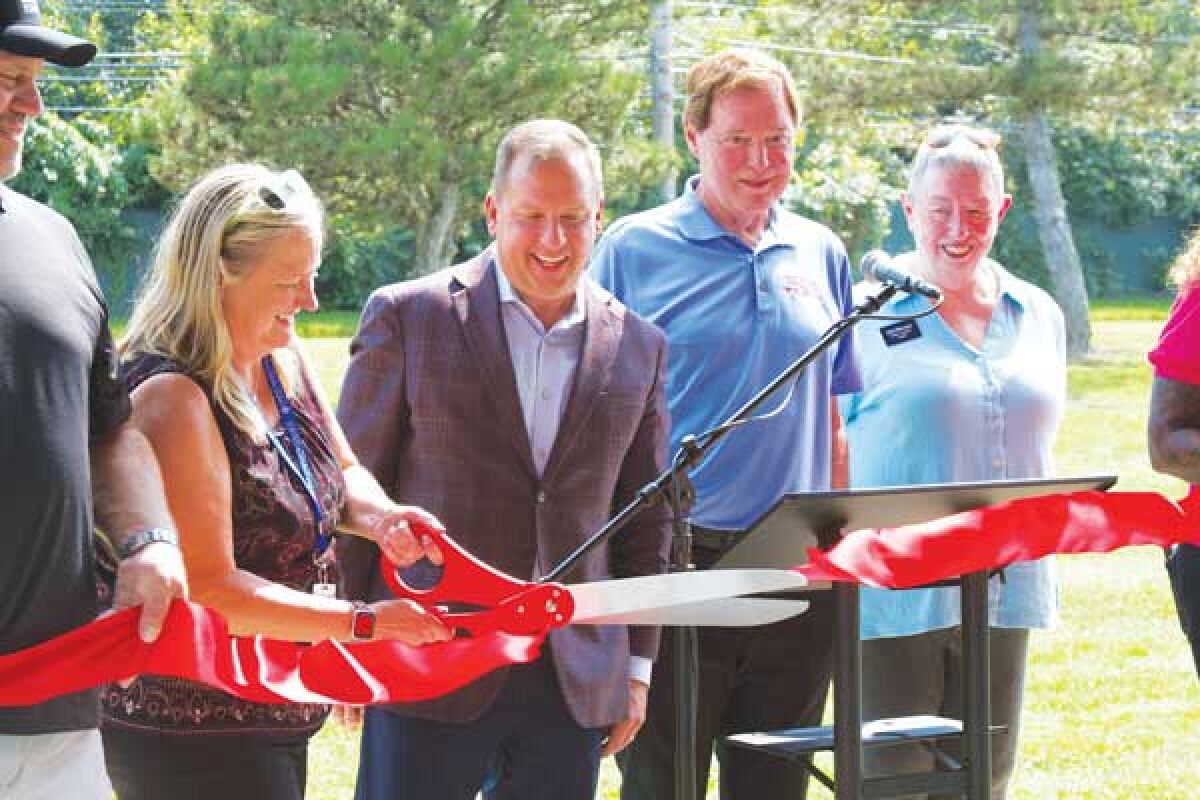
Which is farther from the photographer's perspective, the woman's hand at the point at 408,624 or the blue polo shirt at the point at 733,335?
the blue polo shirt at the point at 733,335

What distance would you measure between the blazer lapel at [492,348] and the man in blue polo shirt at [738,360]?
2.37 feet

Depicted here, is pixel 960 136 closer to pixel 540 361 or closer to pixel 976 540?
pixel 976 540

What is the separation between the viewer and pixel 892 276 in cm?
358

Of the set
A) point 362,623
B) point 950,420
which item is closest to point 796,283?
point 950,420

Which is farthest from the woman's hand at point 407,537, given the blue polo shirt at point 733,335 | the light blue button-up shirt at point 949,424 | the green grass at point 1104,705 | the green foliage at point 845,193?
the green foliage at point 845,193

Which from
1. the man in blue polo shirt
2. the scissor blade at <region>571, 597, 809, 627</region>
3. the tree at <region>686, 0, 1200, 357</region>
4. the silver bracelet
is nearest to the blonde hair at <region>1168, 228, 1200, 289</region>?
the man in blue polo shirt

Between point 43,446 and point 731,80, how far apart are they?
7.02ft

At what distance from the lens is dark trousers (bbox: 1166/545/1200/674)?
13.8ft

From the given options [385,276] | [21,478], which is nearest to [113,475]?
[21,478]

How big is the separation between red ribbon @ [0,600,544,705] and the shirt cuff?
1.61 ft

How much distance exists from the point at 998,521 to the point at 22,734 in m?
1.99

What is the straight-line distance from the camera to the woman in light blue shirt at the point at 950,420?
4.47 m

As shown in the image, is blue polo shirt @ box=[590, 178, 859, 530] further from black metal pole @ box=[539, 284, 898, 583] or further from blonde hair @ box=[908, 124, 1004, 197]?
black metal pole @ box=[539, 284, 898, 583]

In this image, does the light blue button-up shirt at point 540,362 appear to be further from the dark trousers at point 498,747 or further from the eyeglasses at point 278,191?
the eyeglasses at point 278,191
